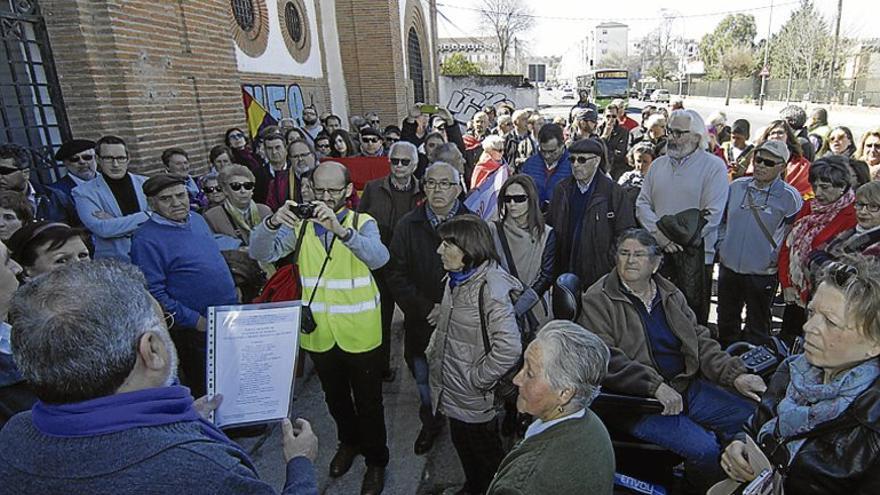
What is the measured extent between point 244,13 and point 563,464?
380 inches

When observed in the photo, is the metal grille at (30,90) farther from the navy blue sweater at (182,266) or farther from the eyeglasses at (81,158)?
the navy blue sweater at (182,266)

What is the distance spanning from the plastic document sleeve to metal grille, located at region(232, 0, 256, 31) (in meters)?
8.20

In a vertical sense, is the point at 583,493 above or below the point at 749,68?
below

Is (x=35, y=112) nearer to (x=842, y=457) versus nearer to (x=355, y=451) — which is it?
(x=355, y=451)

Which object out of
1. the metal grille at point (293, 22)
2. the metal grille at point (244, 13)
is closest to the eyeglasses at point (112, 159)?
the metal grille at point (244, 13)

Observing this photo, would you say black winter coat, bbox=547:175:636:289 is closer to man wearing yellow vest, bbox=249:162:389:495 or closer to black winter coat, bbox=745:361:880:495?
man wearing yellow vest, bbox=249:162:389:495

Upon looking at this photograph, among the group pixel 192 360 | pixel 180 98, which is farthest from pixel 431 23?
pixel 192 360

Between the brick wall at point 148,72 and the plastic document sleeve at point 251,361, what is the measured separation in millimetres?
4123

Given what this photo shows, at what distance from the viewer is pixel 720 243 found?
4195 mm

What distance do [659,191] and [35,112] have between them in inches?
227

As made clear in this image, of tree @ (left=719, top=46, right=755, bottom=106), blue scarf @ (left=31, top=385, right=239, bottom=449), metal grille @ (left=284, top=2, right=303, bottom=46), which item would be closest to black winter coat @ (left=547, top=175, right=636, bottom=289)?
blue scarf @ (left=31, top=385, right=239, bottom=449)

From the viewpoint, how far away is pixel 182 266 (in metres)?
3.00

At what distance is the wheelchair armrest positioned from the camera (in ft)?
8.15

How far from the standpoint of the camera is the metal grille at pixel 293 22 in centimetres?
1061
